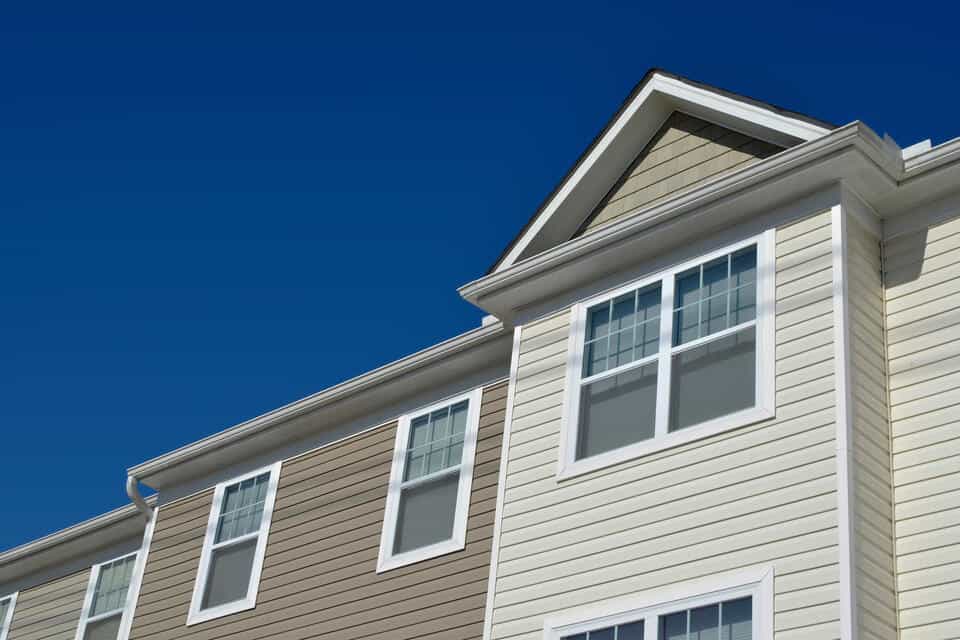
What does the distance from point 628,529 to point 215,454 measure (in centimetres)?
791

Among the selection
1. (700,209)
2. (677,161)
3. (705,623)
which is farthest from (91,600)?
(705,623)

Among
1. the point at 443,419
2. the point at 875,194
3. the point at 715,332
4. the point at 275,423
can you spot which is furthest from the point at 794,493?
the point at 275,423

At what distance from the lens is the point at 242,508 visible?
707 inches

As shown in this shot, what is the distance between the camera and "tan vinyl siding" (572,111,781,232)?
44.3ft

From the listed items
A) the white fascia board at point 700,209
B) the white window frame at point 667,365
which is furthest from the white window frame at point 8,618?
the white window frame at point 667,365

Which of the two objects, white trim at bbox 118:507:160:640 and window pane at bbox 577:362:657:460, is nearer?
window pane at bbox 577:362:657:460

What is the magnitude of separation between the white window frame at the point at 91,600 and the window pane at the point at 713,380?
387 inches

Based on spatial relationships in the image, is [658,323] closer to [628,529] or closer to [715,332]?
[715,332]

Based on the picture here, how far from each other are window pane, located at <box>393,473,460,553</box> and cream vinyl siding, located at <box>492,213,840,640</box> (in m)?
1.88

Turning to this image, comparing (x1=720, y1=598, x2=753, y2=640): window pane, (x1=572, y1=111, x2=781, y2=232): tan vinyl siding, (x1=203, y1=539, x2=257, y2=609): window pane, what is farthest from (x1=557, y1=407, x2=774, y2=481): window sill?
(x1=203, y1=539, x2=257, y2=609): window pane

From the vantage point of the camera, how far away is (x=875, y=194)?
1229 cm

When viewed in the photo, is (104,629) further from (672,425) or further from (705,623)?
(705,623)

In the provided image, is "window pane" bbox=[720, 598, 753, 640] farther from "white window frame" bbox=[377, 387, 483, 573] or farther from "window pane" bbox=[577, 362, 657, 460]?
"white window frame" bbox=[377, 387, 483, 573]

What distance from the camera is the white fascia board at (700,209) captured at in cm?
1196
